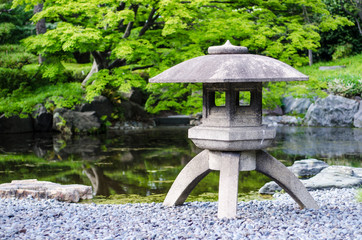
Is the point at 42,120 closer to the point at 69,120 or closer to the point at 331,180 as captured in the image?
the point at 69,120

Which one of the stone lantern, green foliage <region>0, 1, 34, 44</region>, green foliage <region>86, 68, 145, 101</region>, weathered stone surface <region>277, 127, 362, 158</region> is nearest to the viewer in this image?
the stone lantern

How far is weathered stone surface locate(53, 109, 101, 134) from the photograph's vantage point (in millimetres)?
17672

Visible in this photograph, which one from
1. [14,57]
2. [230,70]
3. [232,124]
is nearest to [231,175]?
[232,124]

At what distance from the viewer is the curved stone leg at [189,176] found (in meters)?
5.59

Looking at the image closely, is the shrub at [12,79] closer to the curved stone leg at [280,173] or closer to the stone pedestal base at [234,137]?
the stone pedestal base at [234,137]

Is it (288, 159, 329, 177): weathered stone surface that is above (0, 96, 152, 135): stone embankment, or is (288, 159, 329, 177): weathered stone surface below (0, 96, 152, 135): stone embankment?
above

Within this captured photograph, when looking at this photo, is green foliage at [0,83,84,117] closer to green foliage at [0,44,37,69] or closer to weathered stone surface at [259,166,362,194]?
green foliage at [0,44,37,69]

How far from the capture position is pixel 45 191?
7.16 m

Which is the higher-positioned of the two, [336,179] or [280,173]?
[280,173]

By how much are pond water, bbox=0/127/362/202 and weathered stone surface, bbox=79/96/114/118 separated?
1.52m

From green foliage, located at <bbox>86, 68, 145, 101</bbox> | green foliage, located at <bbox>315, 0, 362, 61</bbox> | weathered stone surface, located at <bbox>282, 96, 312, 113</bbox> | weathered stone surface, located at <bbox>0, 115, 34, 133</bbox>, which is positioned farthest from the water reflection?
weathered stone surface, located at <bbox>0, 115, 34, 133</bbox>

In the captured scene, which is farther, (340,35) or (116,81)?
(340,35)

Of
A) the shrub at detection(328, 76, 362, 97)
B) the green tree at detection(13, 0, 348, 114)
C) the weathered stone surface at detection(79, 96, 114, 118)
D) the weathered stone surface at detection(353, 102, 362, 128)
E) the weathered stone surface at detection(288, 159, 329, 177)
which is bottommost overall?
the weathered stone surface at detection(353, 102, 362, 128)

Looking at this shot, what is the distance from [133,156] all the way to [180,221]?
7287mm
